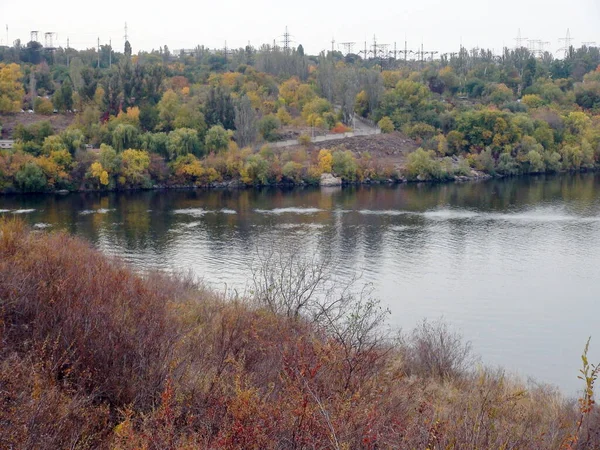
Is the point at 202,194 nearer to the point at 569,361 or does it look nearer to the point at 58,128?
the point at 58,128

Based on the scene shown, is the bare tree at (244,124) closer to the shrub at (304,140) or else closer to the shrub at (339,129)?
the shrub at (304,140)

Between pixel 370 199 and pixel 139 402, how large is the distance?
31.3m

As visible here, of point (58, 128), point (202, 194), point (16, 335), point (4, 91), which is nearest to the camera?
point (16, 335)

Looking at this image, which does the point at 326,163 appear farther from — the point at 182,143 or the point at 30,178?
the point at 30,178

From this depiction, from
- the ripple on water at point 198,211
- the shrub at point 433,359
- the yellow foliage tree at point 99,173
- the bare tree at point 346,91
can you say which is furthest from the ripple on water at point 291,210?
the bare tree at point 346,91

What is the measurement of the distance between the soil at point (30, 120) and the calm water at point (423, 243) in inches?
429

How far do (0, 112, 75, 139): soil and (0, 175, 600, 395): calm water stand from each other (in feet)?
35.7

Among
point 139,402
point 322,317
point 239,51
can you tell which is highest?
point 239,51

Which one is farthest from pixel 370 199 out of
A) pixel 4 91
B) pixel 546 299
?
pixel 4 91

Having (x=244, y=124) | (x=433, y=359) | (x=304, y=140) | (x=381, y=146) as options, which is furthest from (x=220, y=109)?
(x=433, y=359)

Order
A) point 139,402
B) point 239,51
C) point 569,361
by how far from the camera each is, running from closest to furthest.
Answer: point 139,402 → point 569,361 → point 239,51

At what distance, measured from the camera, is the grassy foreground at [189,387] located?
4430 millimetres

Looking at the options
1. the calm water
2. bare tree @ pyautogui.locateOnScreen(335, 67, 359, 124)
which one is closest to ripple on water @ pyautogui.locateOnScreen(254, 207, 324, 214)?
the calm water

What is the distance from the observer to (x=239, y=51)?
81.0 m
